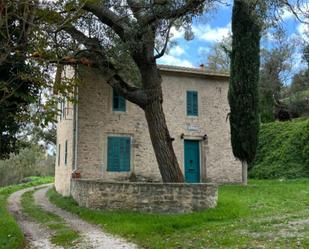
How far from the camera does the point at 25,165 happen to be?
4372cm

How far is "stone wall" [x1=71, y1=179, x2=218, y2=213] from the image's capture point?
1239 centimetres

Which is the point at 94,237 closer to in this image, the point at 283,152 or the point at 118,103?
the point at 118,103

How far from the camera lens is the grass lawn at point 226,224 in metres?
8.66

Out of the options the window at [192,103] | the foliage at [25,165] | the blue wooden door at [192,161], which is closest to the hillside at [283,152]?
the blue wooden door at [192,161]

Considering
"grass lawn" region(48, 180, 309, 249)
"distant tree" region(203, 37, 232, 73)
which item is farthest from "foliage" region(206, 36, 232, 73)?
"grass lawn" region(48, 180, 309, 249)

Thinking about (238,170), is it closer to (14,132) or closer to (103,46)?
(103,46)

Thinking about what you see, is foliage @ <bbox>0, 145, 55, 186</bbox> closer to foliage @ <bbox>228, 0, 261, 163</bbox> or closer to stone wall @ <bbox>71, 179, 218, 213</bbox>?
foliage @ <bbox>228, 0, 261, 163</bbox>

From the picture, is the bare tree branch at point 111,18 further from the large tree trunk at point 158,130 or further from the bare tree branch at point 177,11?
the large tree trunk at point 158,130

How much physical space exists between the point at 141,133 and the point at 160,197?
731 cm

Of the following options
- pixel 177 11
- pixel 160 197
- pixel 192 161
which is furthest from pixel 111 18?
pixel 192 161

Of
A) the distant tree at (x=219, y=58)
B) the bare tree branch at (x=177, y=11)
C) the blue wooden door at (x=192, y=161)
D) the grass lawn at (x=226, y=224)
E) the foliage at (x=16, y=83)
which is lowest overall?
the grass lawn at (x=226, y=224)

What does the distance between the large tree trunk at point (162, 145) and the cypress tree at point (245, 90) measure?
5.67m

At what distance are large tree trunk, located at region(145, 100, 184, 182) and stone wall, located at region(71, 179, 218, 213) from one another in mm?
1658

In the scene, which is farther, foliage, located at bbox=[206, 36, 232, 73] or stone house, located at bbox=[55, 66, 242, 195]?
foliage, located at bbox=[206, 36, 232, 73]
